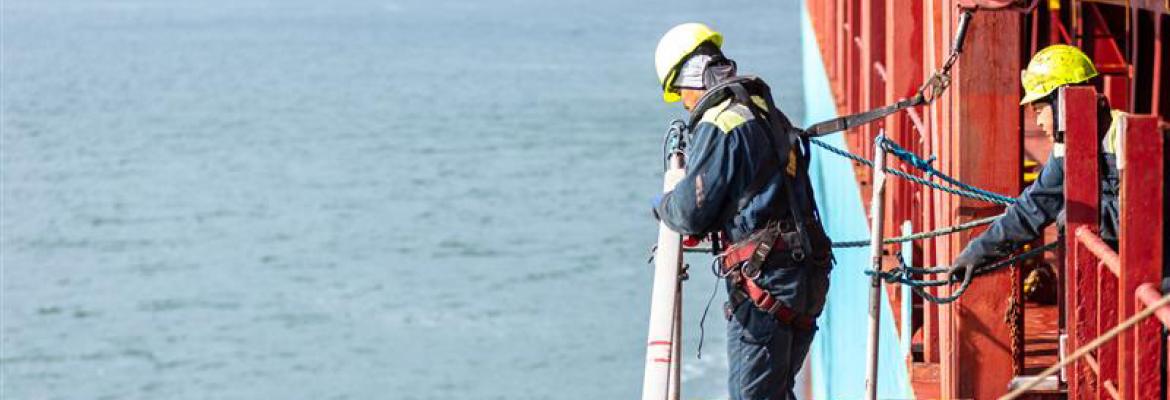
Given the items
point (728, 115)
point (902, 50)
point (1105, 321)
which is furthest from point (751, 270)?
point (902, 50)

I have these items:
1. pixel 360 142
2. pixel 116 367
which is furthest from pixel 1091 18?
pixel 360 142

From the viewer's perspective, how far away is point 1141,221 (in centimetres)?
418

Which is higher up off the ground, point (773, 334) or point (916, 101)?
point (916, 101)

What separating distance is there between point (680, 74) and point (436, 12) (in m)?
117

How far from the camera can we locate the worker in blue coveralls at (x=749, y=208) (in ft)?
17.0

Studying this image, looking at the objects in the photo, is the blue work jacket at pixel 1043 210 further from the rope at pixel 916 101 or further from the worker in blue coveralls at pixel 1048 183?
the rope at pixel 916 101

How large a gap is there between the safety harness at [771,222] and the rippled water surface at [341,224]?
21.8 meters

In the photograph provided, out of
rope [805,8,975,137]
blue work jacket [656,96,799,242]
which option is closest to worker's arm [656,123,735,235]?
blue work jacket [656,96,799,242]

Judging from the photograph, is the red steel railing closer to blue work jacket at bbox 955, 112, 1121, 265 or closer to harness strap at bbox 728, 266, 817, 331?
blue work jacket at bbox 955, 112, 1121, 265

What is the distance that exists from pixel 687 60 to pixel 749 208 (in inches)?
19.6

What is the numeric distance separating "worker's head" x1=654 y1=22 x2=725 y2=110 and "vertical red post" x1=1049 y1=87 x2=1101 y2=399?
1111mm

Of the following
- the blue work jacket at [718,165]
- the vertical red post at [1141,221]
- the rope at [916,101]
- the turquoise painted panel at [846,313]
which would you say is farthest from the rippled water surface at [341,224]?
the vertical red post at [1141,221]

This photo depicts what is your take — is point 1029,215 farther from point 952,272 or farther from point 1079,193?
point 1079,193

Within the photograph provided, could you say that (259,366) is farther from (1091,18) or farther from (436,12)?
(436,12)
